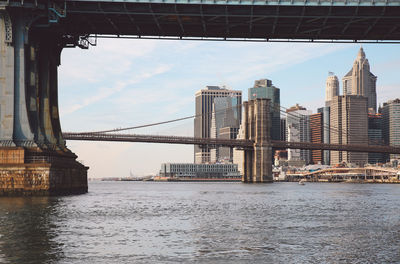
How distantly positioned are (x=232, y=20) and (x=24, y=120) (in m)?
26.1

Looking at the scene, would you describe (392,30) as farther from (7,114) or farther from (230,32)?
(7,114)

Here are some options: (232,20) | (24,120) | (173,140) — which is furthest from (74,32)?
(173,140)

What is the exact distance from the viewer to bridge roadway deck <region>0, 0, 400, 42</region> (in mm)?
58875

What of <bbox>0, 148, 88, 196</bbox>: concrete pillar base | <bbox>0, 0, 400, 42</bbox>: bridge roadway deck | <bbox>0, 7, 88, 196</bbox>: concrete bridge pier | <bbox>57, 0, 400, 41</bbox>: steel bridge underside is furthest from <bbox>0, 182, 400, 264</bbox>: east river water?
<bbox>57, 0, 400, 41</bbox>: steel bridge underside

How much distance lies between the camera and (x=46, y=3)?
58.9 metres

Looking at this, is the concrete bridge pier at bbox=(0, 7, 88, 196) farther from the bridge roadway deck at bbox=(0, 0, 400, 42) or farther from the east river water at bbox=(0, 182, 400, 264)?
the east river water at bbox=(0, 182, 400, 264)

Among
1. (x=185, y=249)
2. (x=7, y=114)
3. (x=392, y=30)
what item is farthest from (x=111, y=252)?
(x=392, y=30)

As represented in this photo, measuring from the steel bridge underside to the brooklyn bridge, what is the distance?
0.11m

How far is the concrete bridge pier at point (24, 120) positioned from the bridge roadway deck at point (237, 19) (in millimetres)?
2683

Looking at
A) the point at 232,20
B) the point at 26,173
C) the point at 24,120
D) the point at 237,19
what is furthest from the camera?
the point at 232,20

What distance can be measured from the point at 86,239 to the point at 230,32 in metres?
46.3

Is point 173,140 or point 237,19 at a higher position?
point 237,19

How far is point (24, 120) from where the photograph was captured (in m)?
57.5

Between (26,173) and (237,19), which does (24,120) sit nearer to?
(26,173)
